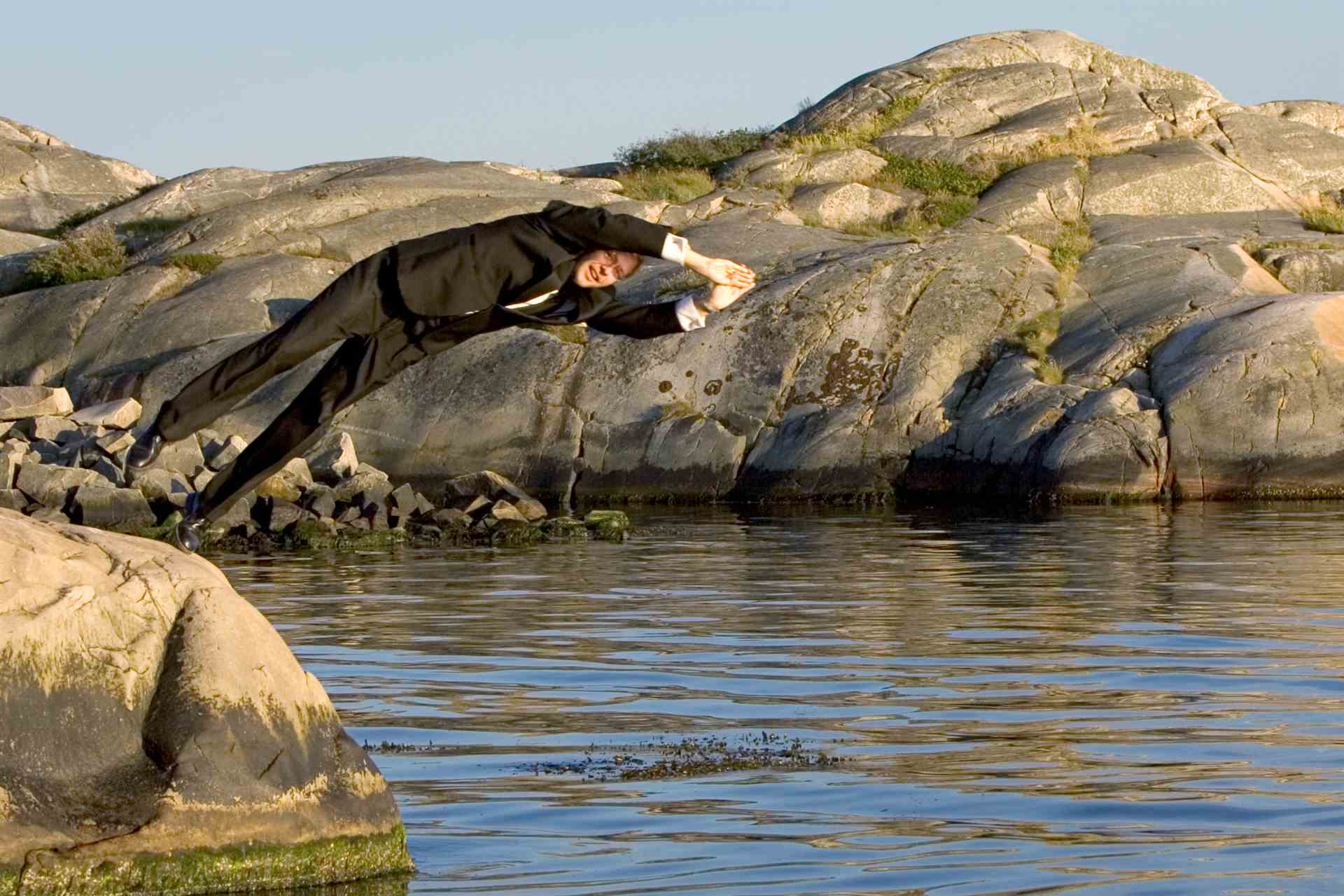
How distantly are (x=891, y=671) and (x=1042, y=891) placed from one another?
20.9 feet

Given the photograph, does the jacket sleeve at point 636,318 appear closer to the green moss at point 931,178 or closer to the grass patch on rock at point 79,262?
the green moss at point 931,178

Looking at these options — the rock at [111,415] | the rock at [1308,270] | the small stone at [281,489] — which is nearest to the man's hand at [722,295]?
the small stone at [281,489]

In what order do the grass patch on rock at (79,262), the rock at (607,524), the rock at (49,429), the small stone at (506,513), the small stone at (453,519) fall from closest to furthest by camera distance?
the rock at (607,524), the small stone at (453,519), the small stone at (506,513), the rock at (49,429), the grass patch on rock at (79,262)

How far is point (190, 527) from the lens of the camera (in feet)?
37.0

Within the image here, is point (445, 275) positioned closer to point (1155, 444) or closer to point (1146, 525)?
point (1146, 525)

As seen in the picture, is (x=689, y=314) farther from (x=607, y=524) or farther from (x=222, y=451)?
(x=222, y=451)

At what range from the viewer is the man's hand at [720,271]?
9.89 meters

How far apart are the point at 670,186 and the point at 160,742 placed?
3763 cm

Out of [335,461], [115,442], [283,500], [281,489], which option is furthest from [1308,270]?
[115,442]

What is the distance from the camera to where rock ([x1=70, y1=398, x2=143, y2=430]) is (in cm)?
3297

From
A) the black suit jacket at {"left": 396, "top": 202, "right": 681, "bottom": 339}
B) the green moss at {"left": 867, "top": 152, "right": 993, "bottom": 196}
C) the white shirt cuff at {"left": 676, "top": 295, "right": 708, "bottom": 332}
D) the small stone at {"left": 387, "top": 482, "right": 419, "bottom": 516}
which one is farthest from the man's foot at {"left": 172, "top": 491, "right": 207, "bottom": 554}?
the green moss at {"left": 867, "top": 152, "right": 993, "bottom": 196}

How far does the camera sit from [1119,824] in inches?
354

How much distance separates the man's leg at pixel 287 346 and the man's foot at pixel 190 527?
403 millimetres

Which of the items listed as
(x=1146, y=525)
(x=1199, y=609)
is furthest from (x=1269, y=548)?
(x=1199, y=609)
